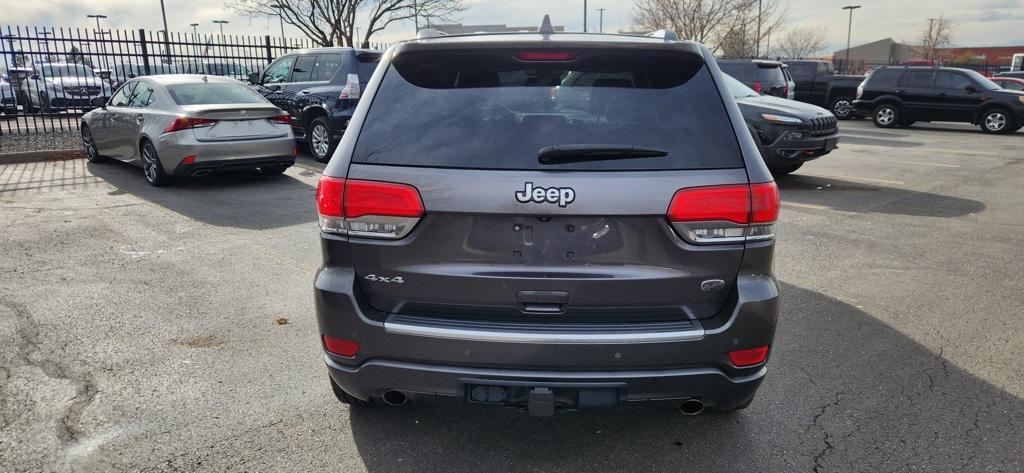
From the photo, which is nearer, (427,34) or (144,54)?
(427,34)

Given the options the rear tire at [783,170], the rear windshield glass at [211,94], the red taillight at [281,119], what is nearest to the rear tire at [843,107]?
the rear tire at [783,170]

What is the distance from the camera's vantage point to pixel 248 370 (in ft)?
12.7

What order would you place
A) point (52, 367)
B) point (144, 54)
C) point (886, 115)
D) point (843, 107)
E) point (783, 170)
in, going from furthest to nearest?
1. point (843, 107)
2. point (886, 115)
3. point (144, 54)
4. point (783, 170)
5. point (52, 367)

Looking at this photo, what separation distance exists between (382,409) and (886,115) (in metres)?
20.9

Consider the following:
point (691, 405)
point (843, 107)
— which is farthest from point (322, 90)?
point (843, 107)

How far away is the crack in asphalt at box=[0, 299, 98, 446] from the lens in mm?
3236

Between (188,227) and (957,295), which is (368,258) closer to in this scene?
(957,295)

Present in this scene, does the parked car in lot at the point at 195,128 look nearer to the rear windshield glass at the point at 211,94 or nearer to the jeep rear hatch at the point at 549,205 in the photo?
the rear windshield glass at the point at 211,94

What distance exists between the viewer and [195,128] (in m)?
8.96

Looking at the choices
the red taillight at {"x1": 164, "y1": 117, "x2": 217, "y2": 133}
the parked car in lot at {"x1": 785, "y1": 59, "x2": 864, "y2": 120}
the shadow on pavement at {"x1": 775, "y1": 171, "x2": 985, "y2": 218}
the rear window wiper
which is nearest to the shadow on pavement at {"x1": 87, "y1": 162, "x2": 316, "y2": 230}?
the red taillight at {"x1": 164, "y1": 117, "x2": 217, "y2": 133}

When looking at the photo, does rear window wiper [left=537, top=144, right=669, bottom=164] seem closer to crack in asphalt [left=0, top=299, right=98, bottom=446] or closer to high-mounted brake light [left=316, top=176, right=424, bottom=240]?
high-mounted brake light [left=316, top=176, right=424, bottom=240]

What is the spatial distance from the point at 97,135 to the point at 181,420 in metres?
9.48

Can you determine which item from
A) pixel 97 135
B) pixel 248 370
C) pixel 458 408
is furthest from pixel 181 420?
pixel 97 135

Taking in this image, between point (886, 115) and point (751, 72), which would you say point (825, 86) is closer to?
point (886, 115)
